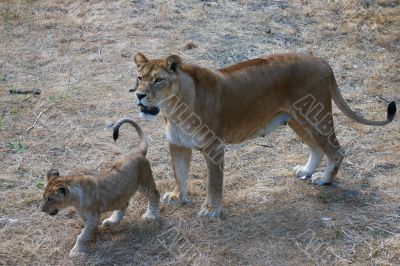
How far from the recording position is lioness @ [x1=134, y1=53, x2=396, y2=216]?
17.5ft

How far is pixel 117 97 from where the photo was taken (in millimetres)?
8117

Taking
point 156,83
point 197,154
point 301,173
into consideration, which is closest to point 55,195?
point 156,83

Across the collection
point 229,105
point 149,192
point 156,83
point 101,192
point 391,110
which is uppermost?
point 156,83

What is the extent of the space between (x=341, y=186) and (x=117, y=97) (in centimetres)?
312

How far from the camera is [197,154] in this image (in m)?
6.95

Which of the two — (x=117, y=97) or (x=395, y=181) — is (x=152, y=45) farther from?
(x=395, y=181)

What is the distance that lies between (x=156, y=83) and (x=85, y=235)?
1.32 meters

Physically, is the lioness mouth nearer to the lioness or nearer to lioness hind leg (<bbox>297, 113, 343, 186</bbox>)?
the lioness

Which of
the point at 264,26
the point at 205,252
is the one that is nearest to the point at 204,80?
the point at 205,252

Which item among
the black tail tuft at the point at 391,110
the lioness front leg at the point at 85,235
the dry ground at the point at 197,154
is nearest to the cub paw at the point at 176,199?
the dry ground at the point at 197,154

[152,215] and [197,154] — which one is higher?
[152,215]

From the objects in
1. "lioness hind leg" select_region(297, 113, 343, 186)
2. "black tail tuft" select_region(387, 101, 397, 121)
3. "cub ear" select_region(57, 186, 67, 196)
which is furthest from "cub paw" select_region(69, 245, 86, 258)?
Result: "black tail tuft" select_region(387, 101, 397, 121)

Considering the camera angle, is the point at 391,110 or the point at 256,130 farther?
the point at 391,110

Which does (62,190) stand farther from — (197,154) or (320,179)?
(320,179)
